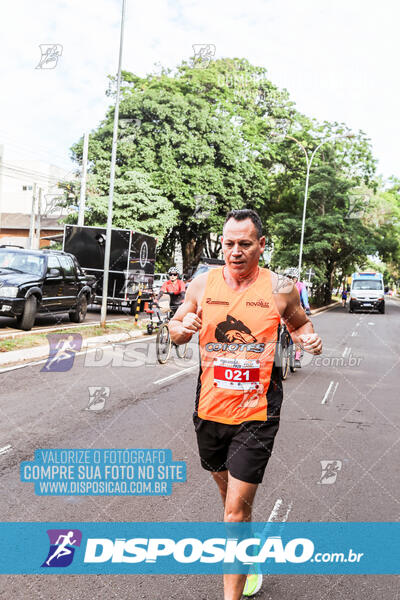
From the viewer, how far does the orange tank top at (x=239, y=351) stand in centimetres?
322

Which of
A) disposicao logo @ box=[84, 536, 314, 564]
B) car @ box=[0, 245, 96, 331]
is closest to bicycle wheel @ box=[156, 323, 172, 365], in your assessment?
car @ box=[0, 245, 96, 331]

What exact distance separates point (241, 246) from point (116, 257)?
61.8 feet

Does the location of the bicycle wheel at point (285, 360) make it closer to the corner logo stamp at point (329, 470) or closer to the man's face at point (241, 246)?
the corner logo stamp at point (329, 470)

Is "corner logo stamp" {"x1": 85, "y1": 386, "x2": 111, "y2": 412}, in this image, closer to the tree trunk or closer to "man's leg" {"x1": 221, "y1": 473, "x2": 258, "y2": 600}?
"man's leg" {"x1": 221, "y1": 473, "x2": 258, "y2": 600}

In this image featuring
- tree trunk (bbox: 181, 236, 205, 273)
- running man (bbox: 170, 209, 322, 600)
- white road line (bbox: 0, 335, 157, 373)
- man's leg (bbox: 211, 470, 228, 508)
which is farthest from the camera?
tree trunk (bbox: 181, 236, 205, 273)

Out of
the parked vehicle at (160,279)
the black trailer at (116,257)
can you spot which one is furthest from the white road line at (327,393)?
the parked vehicle at (160,279)

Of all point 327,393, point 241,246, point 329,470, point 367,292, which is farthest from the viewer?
point 367,292

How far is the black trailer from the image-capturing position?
2172cm

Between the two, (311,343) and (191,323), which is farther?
(311,343)

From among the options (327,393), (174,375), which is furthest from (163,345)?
(327,393)

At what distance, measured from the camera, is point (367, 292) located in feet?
130

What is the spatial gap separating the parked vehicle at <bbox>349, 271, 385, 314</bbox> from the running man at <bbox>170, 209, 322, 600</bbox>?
36557 mm

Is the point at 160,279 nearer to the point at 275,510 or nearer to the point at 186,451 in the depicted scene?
the point at 186,451

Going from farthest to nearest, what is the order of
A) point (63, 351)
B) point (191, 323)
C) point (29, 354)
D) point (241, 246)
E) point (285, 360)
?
point (63, 351)
point (29, 354)
point (285, 360)
point (241, 246)
point (191, 323)
